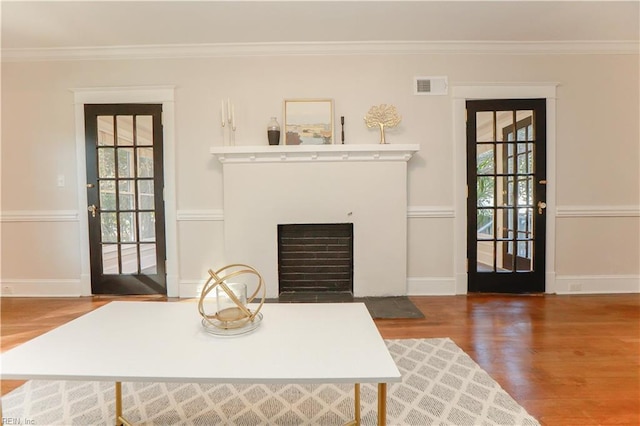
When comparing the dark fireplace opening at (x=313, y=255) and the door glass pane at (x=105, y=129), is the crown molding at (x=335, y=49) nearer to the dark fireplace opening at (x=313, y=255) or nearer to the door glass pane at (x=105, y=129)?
the door glass pane at (x=105, y=129)

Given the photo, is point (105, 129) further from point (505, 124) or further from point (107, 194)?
point (505, 124)

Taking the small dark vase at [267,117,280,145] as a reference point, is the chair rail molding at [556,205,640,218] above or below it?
below

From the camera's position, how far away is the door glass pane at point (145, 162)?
10.5 feet

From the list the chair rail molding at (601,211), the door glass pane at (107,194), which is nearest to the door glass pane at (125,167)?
the door glass pane at (107,194)

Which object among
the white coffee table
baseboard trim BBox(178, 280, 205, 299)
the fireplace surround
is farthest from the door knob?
baseboard trim BBox(178, 280, 205, 299)

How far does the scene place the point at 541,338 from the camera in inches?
85.8

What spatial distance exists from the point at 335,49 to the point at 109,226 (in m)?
2.94

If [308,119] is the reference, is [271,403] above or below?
below

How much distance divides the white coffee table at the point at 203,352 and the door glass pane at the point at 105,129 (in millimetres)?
2537

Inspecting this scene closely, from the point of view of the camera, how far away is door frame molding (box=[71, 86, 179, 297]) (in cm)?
315

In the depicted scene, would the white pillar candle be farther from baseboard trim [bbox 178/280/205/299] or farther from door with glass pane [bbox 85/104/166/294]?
baseboard trim [bbox 178/280/205/299]

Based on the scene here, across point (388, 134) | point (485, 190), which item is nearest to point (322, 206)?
point (388, 134)

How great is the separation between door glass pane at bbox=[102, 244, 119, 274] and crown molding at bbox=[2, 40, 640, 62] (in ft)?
6.35

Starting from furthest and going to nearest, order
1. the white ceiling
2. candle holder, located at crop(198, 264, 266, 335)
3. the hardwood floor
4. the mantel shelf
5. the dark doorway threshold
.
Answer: the mantel shelf < the dark doorway threshold < the white ceiling < the hardwood floor < candle holder, located at crop(198, 264, 266, 335)
